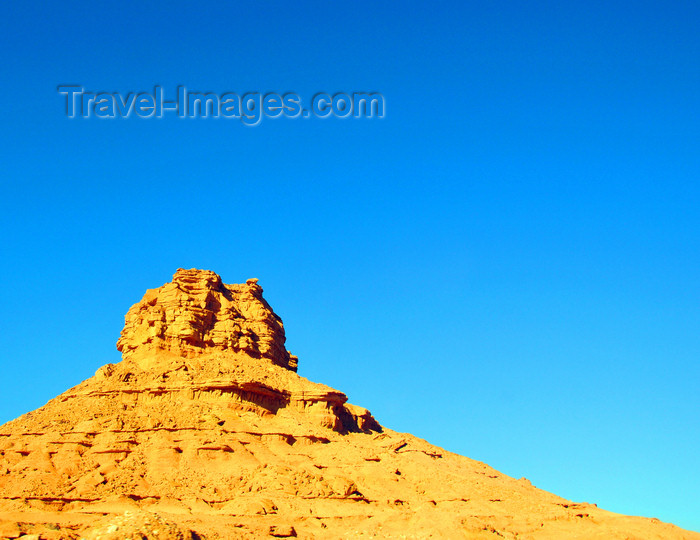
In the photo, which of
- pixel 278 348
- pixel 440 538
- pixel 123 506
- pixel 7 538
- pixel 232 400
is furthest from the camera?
pixel 278 348

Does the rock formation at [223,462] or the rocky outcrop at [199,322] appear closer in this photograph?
the rock formation at [223,462]

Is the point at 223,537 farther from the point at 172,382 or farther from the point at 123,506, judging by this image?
the point at 172,382

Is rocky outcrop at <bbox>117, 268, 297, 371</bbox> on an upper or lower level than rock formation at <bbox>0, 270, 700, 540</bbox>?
upper

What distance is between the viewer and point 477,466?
76.1m

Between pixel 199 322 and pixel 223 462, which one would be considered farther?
pixel 199 322

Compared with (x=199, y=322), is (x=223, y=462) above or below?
below

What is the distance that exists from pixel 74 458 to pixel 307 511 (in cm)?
1845

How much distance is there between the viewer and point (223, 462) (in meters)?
63.0

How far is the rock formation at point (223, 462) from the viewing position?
54.8m

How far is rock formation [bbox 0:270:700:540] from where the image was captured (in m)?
54.8

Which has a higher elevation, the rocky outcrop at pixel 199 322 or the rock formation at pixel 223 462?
the rocky outcrop at pixel 199 322

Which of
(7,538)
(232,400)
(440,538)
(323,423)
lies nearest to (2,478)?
(7,538)

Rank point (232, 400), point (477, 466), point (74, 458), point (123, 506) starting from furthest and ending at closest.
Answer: point (477, 466) < point (232, 400) < point (74, 458) < point (123, 506)

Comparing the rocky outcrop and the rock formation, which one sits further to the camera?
the rocky outcrop
